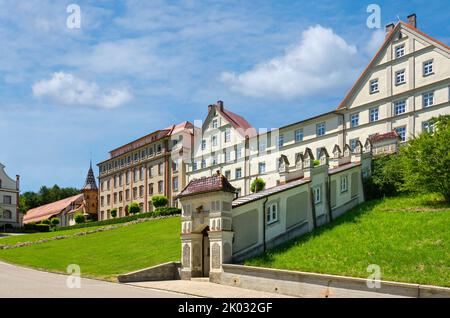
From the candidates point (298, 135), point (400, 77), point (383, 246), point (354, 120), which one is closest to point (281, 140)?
point (298, 135)

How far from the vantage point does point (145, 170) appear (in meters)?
81.2

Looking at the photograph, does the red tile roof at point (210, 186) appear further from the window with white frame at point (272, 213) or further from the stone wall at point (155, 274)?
the stone wall at point (155, 274)

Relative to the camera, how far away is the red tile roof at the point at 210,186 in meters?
22.8

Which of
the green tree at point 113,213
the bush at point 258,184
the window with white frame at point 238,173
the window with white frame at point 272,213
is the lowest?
the green tree at point 113,213

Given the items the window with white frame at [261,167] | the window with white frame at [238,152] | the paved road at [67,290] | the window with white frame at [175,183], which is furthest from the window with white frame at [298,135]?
the paved road at [67,290]

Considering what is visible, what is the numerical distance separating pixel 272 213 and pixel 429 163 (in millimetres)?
9255

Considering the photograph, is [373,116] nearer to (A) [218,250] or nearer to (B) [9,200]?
(A) [218,250]

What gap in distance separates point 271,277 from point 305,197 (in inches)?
381

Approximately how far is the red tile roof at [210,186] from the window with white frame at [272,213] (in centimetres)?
286

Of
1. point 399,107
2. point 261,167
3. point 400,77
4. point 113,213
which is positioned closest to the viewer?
point 399,107

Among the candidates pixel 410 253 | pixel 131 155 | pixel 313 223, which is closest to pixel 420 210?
pixel 313 223

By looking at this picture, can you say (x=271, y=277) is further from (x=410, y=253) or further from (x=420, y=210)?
(x=420, y=210)

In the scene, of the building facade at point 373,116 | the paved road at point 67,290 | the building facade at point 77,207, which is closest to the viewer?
the paved road at point 67,290

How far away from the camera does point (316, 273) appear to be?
1764cm
